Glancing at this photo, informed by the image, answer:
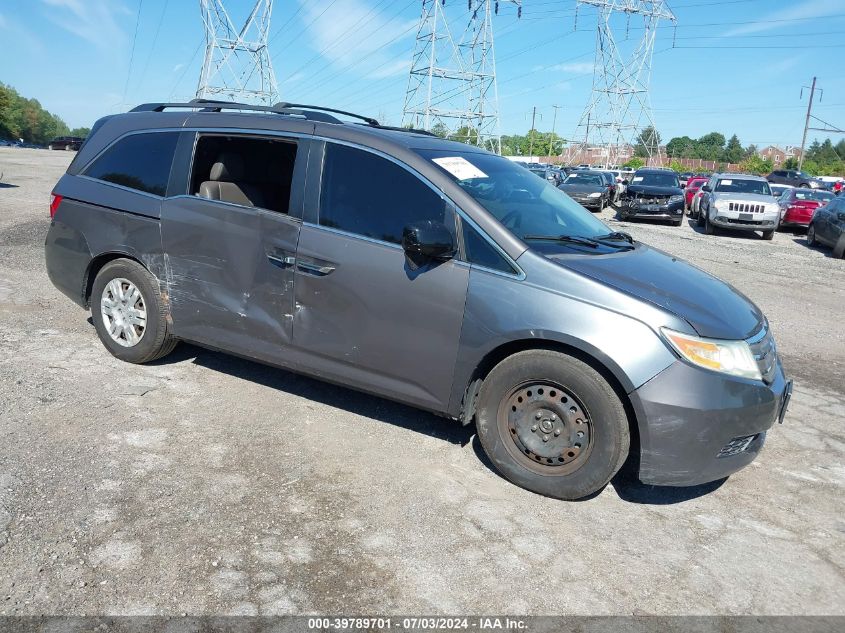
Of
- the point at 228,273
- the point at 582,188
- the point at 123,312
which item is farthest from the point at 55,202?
the point at 582,188

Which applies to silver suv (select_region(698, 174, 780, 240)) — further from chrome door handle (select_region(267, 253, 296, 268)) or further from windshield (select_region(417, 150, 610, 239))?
chrome door handle (select_region(267, 253, 296, 268))

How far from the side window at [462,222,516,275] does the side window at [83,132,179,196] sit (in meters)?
2.35

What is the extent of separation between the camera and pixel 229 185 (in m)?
4.72

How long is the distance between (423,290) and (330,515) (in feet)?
4.19

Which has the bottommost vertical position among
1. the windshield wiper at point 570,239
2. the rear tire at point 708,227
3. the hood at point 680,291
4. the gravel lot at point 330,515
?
the gravel lot at point 330,515

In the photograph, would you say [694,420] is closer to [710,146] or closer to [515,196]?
[515,196]

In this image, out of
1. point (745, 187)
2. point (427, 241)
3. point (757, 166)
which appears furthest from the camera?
point (757, 166)

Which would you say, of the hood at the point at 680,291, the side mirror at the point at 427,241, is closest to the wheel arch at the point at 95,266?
the side mirror at the point at 427,241

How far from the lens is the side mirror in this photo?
359cm

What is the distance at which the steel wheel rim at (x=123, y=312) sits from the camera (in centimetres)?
493

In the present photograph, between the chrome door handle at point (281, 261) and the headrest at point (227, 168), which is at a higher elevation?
the headrest at point (227, 168)

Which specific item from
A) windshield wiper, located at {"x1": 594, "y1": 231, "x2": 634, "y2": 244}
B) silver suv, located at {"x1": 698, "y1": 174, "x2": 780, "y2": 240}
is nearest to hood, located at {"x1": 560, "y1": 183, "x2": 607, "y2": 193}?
silver suv, located at {"x1": 698, "y1": 174, "x2": 780, "y2": 240}

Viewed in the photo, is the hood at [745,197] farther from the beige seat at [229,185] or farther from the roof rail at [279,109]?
the beige seat at [229,185]

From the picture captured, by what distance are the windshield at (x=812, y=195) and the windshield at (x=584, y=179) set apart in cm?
595
